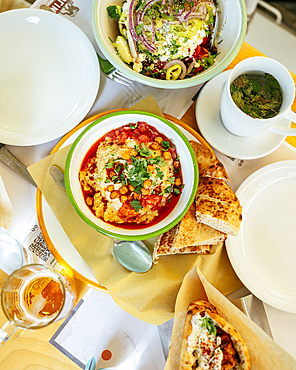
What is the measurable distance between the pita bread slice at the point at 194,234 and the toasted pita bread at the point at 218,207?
60mm

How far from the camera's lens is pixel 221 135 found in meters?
2.58

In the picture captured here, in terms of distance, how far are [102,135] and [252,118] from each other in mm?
1166

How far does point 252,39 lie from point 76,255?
4048mm

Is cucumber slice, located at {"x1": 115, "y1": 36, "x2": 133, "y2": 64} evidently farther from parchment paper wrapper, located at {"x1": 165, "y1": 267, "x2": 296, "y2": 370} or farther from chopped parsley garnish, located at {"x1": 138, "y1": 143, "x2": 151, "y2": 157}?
parchment paper wrapper, located at {"x1": 165, "y1": 267, "x2": 296, "y2": 370}

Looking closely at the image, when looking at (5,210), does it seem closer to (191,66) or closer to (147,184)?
(147,184)

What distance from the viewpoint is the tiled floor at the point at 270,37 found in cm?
430

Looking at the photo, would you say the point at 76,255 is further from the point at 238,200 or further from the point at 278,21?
the point at 278,21

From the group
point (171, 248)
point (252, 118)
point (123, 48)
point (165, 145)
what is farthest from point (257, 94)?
point (171, 248)

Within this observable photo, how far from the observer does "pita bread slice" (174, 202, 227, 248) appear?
2.36 meters

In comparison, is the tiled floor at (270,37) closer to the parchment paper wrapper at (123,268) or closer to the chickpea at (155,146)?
the parchment paper wrapper at (123,268)

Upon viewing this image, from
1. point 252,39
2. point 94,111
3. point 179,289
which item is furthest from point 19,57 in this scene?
point 252,39

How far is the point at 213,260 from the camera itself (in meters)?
2.54

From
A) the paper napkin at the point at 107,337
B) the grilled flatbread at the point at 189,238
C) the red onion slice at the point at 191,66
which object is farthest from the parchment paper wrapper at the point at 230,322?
the red onion slice at the point at 191,66

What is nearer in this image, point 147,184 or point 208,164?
point 147,184
